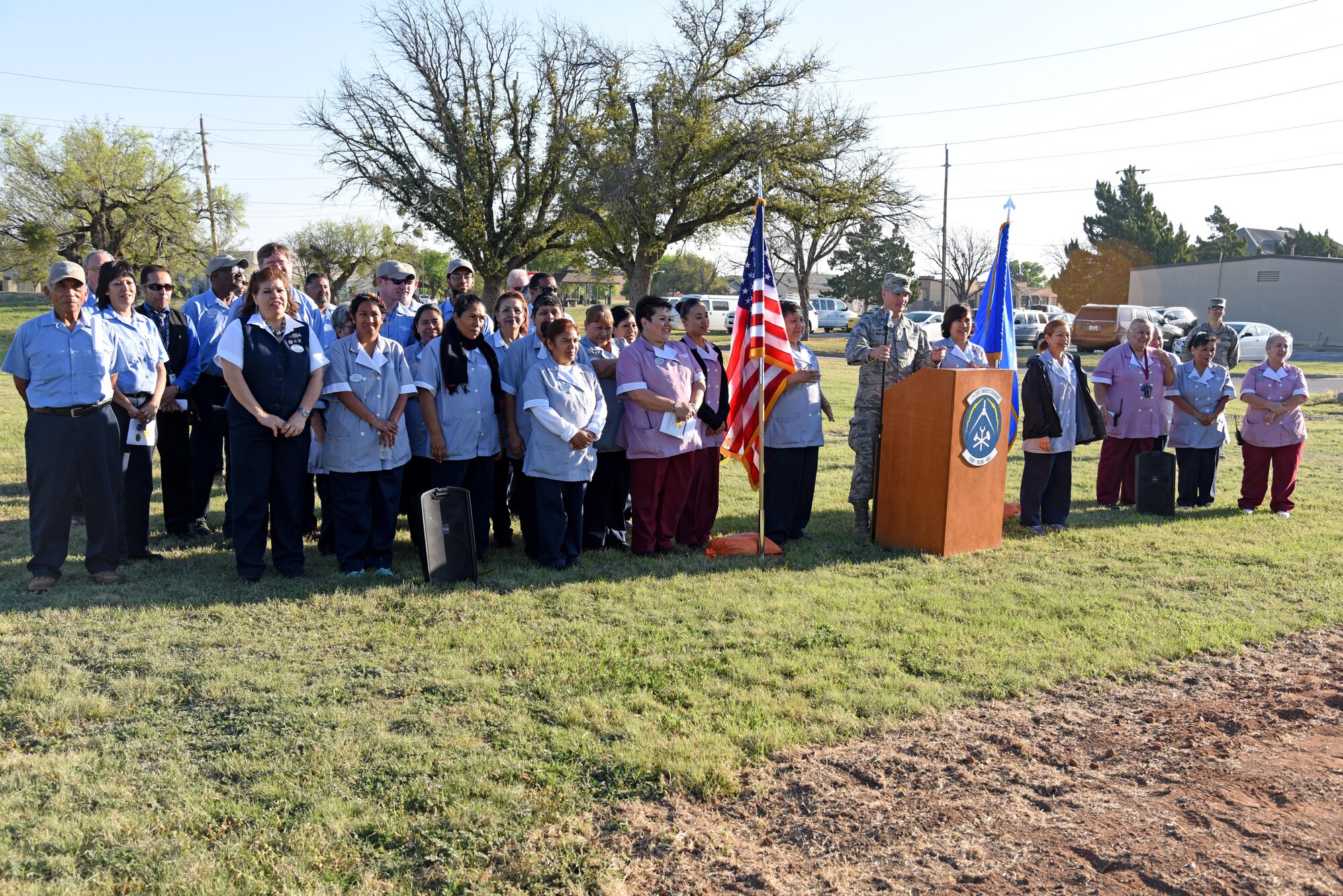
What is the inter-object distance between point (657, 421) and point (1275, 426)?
6.01 meters

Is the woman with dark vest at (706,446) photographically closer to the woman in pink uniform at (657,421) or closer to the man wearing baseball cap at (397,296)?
the woman in pink uniform at (657,421)

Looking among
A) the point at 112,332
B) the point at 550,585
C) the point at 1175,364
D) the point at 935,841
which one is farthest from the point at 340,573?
the point at 1175,364

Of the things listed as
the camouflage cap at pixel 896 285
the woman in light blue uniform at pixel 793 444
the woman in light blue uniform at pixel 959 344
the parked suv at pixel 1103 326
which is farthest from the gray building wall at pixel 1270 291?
the woman in light blue uniform at pixel 793 444

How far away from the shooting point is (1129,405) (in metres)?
9.26

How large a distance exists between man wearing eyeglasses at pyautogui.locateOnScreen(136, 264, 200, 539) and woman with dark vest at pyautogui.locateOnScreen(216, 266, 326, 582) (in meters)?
1.31

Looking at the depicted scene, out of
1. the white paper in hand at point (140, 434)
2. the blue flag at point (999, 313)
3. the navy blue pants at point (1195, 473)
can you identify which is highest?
the blue flag at point (999, 313)

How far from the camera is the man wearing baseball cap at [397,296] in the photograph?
24.8ft

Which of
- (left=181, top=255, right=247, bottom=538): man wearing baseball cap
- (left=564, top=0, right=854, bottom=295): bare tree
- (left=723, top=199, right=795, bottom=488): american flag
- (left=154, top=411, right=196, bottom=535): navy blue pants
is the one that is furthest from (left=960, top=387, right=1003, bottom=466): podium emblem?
(left=564, top=0, right=854, bottom=295): bare tree

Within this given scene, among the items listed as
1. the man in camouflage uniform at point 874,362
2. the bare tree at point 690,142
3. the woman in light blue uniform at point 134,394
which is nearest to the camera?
the woman in light blue uniform at point 134,394

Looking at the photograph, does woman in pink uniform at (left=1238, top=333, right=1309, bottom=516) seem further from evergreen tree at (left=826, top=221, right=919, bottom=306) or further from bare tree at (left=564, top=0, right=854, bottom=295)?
evergreen tree at (left=826, top=221, right=919, bottom=306)

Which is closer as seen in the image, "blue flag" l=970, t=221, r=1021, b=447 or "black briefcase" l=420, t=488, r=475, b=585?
"black briefcase" l=420, t=488, r=475, b=585

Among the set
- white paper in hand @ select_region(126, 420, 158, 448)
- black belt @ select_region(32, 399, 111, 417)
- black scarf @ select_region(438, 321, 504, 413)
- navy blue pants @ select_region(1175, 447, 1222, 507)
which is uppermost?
black scarf @ select_region(438, 321, 504, 413)

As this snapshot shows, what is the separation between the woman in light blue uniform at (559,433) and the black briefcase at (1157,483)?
5.37 metres

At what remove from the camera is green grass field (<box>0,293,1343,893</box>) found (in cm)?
315
